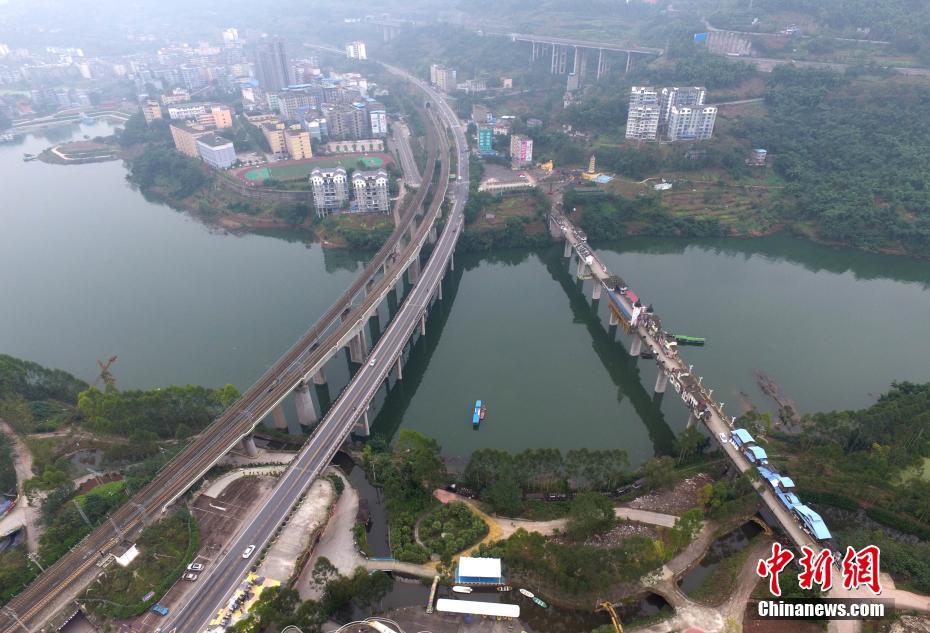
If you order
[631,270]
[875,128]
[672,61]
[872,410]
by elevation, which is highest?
[672,61]

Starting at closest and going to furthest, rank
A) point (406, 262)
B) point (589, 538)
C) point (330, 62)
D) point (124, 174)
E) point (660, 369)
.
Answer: point (589, 538) < point (660, 369) < point (406, 262) < point (124, 174) < point (330, 62)

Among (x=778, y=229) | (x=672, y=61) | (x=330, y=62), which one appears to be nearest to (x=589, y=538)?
(x=778, y=229)

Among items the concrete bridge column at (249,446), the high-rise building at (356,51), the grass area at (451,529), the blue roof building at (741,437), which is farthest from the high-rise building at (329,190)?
the high-rise building at (356,51)

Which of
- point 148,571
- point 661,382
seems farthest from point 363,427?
point 661,382

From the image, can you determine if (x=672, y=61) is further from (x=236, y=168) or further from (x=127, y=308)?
(x=127, y=308)

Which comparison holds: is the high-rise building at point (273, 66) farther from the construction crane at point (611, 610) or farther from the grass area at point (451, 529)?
the construction crane at point (611, 610)
